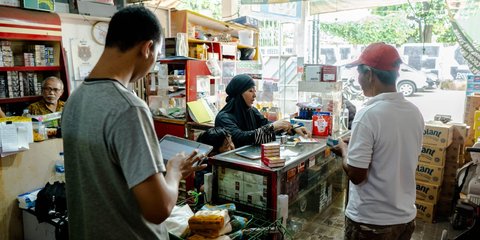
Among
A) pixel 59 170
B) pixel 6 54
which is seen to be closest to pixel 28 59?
pixel 6 54

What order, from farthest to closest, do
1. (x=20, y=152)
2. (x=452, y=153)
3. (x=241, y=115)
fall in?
(x=452, y=153), (x=241, y=115), (x=20, y=152)

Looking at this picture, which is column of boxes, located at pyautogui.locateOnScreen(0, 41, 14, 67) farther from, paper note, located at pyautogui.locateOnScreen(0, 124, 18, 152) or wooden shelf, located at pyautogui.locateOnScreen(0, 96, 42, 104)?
paper note, located at pyautogui.locateOnScreen(0, 124, 18, 152)

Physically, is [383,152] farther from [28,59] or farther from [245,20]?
[245,20]

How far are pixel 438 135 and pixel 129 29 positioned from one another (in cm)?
360

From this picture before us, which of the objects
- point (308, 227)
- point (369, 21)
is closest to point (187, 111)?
point (308, 227)

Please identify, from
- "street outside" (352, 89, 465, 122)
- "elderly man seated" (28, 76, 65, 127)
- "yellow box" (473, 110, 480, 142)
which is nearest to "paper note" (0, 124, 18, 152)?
"elderly man seated" (28, 76, 65, 127)

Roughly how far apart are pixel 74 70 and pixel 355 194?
156 inches

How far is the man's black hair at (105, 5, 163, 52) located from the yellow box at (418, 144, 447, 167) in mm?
3563

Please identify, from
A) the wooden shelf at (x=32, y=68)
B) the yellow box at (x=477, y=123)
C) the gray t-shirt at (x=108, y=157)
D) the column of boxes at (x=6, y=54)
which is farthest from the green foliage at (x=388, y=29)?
the gray t-shirt at (x=108, y=157)

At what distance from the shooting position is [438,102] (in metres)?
8.25

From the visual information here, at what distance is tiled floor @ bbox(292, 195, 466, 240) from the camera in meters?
3.10

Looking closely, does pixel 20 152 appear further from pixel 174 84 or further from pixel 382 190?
pixel 382 190

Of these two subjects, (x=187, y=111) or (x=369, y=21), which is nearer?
(x=187, y=111)

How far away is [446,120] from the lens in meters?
3.98
